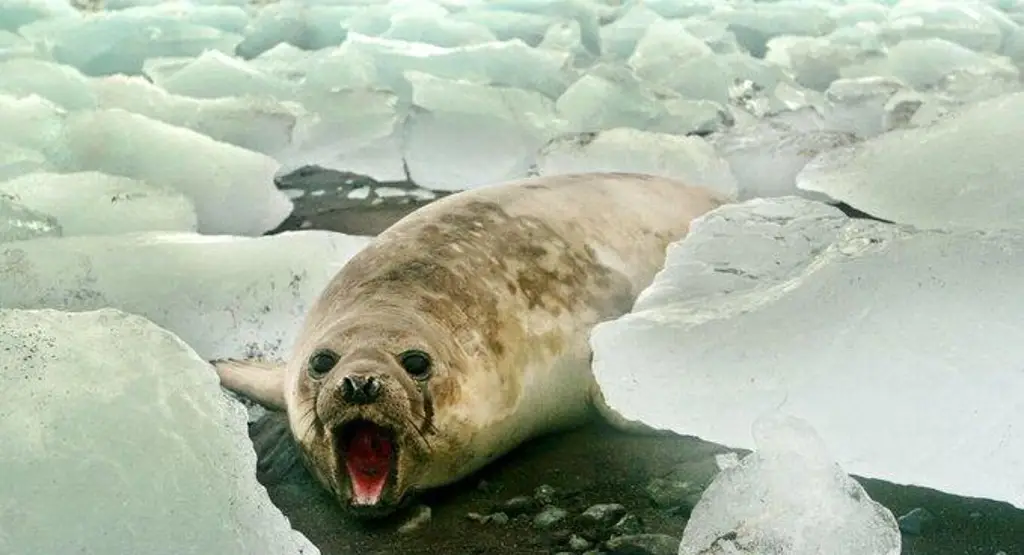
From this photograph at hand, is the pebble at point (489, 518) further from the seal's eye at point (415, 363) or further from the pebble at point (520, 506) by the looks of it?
the seal's eye at point (415, 363)

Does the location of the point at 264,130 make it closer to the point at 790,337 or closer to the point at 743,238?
the point at 743,238

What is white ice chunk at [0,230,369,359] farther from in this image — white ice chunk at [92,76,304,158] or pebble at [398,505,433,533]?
white ice chunk at [92,76,304,158]

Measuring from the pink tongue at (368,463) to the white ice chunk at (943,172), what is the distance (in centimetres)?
150

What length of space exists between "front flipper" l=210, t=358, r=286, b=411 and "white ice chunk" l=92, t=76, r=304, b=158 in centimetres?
235

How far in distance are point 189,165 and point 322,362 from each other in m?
2.15

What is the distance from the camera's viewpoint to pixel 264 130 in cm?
449

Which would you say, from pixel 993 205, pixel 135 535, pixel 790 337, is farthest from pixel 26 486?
pixel 993 205

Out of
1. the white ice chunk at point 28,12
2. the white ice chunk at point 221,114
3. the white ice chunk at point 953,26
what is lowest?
the white ice chunk at point 28,12

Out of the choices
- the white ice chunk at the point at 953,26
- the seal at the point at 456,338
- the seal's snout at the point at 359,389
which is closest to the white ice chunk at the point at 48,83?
the seal at the point at 456,338

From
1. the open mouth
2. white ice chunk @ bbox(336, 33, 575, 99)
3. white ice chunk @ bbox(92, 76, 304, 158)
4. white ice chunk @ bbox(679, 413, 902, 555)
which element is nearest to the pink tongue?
the open mouth

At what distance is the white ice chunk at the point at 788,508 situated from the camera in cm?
148

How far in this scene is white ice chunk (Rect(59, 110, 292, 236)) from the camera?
11.9 ft

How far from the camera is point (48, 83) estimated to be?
473cm

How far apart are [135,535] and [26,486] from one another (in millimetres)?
173
